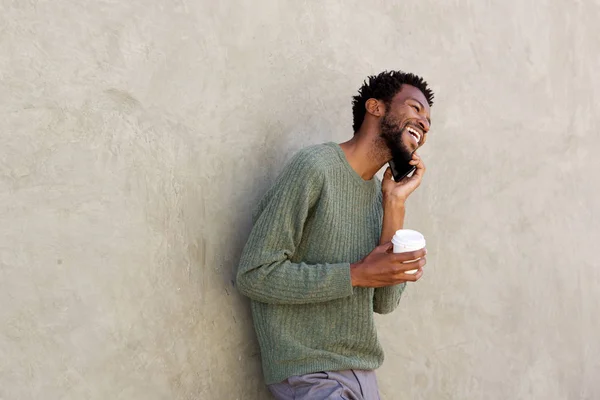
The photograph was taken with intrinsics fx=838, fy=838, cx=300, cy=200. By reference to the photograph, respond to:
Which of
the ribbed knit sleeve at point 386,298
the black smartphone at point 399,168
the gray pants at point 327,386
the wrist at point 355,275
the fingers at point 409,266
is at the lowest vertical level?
the gray pants at point 327,386

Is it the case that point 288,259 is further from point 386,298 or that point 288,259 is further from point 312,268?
point 386,298

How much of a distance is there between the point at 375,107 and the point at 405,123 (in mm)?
120

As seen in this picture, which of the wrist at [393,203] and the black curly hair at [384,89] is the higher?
the black curly hair at [384,89]

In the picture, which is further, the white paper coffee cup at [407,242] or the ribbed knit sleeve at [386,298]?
the ribbed knit sleeve at [386,298]

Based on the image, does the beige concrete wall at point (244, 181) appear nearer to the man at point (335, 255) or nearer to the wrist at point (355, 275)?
the man at point (335, 255)

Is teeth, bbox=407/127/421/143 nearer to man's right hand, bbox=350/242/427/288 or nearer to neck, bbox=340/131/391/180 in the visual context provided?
neck, bbox=340/131/391/180

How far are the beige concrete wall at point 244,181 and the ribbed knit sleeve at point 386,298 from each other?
0.45 meters

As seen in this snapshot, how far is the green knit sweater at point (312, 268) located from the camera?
253cm

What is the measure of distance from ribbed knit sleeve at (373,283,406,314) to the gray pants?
269 mm

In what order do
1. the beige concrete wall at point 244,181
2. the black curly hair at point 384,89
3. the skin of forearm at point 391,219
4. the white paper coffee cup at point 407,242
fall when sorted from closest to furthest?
the beige concrete wall at point 244,181, the white paper coffee cup at point 407,242, the skin of forearm at point 391,219, the black curly hair at point 384,89

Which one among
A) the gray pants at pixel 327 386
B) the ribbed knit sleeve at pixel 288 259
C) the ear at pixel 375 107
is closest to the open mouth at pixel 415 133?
the ear at pixel 375 107

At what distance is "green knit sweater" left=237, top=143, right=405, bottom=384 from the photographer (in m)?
2.53

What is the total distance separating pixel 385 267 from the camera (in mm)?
2498

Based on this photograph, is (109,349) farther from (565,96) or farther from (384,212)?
(565,96)
